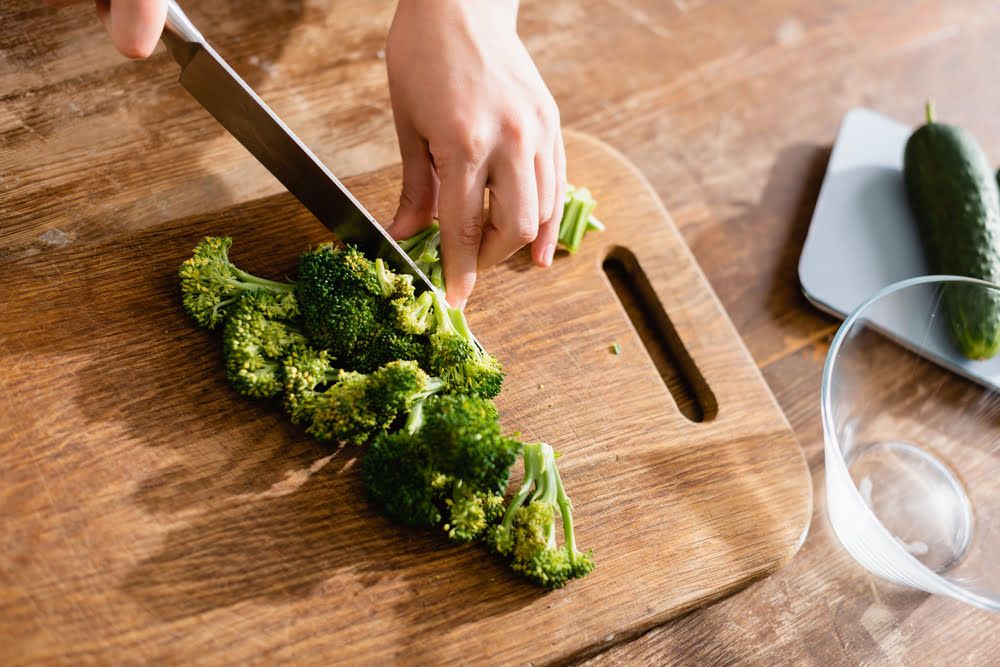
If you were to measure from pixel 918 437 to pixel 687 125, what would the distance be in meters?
1.10

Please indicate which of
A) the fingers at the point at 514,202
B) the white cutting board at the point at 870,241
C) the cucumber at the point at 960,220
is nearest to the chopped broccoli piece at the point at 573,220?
the fingers at the point at 514,202

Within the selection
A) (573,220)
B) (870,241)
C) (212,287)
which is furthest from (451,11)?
(870,241)

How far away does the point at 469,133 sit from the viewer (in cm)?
157

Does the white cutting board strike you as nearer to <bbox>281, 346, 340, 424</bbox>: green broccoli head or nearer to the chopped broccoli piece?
the chopped broccoli piece

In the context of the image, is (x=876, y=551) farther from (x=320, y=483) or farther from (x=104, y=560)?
(x=104, y=560)

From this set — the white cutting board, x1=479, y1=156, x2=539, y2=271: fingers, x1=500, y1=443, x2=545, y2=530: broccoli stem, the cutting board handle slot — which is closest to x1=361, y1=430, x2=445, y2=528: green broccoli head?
x1=500, y1=443, x2=545, y2=530: broccoli stem

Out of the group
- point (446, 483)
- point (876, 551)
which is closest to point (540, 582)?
point (446, 483)

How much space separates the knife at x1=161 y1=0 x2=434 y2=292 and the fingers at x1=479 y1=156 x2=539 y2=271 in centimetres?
20

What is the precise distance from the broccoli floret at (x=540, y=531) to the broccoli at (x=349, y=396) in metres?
0.27

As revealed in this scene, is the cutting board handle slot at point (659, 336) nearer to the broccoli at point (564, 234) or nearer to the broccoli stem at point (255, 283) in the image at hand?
the broccoli at point (564, 234)

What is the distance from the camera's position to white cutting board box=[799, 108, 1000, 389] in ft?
6.45

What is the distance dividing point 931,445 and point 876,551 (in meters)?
0.42

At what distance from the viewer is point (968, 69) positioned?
8.96 ft

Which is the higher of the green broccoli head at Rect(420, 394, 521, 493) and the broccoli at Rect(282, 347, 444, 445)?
the broccoli at Rect(282, 347, 444, 445)
